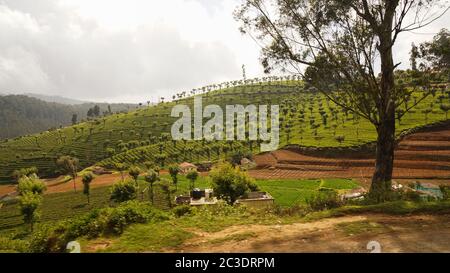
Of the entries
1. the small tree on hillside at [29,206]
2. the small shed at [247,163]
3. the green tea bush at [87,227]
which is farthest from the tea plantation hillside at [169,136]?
the green tea bush at [87,227]

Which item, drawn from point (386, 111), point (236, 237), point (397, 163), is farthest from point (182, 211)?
point (397, 163)

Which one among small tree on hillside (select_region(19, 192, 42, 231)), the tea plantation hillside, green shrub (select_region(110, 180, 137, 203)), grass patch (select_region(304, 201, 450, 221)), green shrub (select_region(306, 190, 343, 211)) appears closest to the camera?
grass patch (select_region(304, 201, 450, 221))

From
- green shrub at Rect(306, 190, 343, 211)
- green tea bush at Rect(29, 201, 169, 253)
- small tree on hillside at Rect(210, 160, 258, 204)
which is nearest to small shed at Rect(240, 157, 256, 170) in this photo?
small tree on hillside at Rect(210, 160, 258, 204)

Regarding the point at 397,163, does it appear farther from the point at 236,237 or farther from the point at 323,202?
the point at 236,237

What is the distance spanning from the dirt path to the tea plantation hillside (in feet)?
200

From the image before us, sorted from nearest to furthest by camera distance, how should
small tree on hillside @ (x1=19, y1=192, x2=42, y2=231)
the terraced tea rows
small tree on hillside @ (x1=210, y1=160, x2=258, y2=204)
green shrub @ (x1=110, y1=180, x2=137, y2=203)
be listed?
small tree on hillside @ (x1=210, y1=160, x2=258, y2=204)
small tree on hillside @ (x1=19, y1=192, x2=42, y2=231)
green shrub @ (x1=110, y1=180, x2=137, y2=203)
the terraced tea rows

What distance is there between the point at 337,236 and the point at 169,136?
118187 mm

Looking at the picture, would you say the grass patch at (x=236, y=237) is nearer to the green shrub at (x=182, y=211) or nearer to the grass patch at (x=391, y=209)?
the grass patch at (x=391, y=209)

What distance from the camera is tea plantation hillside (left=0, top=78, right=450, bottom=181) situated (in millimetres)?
84375

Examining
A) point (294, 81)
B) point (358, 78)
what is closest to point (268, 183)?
point (358, 78)

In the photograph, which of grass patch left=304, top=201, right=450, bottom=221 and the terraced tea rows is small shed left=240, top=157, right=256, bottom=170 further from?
grass patch left=304, top=201, right=450, bottom=221

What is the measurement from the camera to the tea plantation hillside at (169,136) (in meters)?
84.4

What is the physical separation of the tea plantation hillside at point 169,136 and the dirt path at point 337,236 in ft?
200
